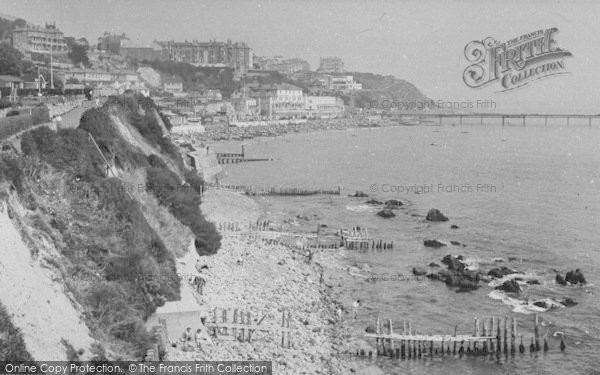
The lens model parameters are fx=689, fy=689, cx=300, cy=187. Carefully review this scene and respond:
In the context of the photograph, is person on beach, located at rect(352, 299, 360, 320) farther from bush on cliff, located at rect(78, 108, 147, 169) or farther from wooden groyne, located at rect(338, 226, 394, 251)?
bush on cliff, located at rect(78, 108, 147, 169)

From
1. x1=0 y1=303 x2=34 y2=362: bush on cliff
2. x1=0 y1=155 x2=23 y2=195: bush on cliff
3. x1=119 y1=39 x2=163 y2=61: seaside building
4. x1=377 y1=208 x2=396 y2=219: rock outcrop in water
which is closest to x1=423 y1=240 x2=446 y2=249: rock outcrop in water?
x1=377 y1=208 x2=396 y2=219: rock outcrop in water

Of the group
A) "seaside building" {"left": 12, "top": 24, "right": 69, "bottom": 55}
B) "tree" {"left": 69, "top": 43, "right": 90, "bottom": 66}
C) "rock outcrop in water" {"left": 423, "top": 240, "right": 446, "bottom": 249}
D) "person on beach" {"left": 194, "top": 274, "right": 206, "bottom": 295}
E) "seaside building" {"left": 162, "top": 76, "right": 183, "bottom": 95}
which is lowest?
"rock outcrop in water" {"left": 423, "top": 240, "right": 446, "bottom": 249}

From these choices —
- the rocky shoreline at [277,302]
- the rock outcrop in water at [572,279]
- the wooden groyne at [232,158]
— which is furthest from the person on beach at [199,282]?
the wooden groyne at [232,158]

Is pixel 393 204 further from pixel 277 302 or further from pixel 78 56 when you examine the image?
pixel 78 56

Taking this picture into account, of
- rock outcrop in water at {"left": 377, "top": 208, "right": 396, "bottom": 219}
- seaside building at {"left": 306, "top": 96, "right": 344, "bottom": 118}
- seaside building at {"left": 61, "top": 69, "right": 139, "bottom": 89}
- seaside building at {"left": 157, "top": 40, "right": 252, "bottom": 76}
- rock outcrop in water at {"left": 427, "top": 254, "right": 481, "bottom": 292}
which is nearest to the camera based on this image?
rock outcrop in water at {"left": 427, "top": 254, "right": 481, "bottom": 292}

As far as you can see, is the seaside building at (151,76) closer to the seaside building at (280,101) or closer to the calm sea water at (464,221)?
the seaside building at (280,101)
